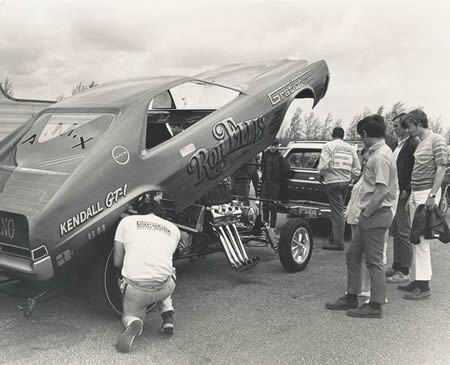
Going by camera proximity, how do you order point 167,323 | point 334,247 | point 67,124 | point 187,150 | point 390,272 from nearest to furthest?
point 167,323
point 67,124
point 187,150
point 390,272
point 334,247

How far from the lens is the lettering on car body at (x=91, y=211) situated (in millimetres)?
4027

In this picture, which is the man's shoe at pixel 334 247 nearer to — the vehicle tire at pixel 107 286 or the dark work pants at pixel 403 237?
the dark work pants at pixel 403 237

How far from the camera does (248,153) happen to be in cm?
617

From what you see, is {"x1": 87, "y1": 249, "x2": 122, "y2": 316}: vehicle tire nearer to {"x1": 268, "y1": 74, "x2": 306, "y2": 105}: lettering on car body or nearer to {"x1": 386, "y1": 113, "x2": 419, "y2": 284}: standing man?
{"x1": 268, "y1": 74, "x2": 306, "y2": 105}: lettering on car body

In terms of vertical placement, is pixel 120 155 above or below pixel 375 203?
above

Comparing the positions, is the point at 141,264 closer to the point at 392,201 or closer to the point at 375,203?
the point at 375,203

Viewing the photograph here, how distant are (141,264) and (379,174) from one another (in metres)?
2.21

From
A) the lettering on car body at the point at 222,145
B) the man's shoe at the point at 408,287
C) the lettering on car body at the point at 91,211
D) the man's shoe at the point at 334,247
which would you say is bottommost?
the man's shoe at the point at 334,247

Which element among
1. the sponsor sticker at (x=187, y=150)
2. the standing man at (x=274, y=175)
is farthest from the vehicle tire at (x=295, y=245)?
the standing man at (x=274, y=175)

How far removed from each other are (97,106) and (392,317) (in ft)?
11.3

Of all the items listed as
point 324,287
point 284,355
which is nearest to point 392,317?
point 324,287

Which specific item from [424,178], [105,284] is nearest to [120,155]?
[105,284]

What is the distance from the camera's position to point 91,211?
166 inches

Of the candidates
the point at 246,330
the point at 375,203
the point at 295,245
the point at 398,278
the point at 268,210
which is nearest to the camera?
the point at 246,330
